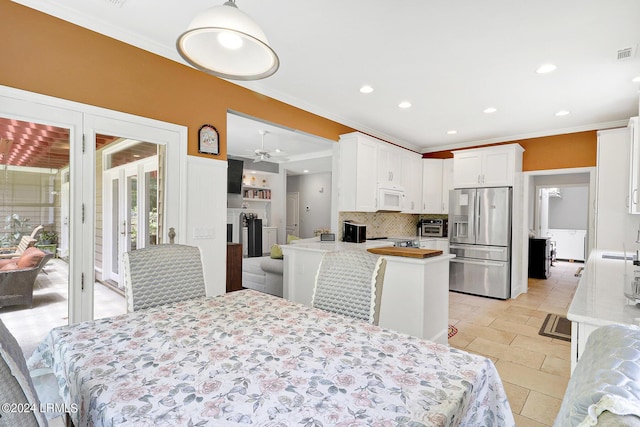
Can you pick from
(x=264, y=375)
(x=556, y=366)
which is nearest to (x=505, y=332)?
(x=556, y=366)

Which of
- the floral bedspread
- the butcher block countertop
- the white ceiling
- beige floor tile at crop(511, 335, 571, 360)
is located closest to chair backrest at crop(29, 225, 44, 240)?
the floral bedspread

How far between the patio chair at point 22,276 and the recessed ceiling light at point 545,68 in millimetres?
4092

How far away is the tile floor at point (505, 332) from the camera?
2066 mm

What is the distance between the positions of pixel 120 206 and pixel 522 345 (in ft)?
12.5

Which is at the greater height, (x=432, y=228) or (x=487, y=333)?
(x=432, y=228)

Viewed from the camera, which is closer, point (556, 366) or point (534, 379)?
point (534, 379)

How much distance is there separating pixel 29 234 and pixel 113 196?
1.77 ft

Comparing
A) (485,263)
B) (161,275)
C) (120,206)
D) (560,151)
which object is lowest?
(485,263)

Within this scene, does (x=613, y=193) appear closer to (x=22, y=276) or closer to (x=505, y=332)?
(x=505, y=332)

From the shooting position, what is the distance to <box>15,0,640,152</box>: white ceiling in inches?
82.5

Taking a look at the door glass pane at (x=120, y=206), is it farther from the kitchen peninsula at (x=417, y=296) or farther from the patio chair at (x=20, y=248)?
the kitchen peninsula at (x=417, y=296)

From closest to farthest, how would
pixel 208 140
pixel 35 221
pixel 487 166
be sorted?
pixel 35 221 < pixel 208 140 < pixel 487 166

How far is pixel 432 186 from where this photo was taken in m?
5.96

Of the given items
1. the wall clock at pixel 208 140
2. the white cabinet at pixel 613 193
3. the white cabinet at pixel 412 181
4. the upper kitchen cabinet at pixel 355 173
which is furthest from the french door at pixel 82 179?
the white cabinet at pixel 613 193
